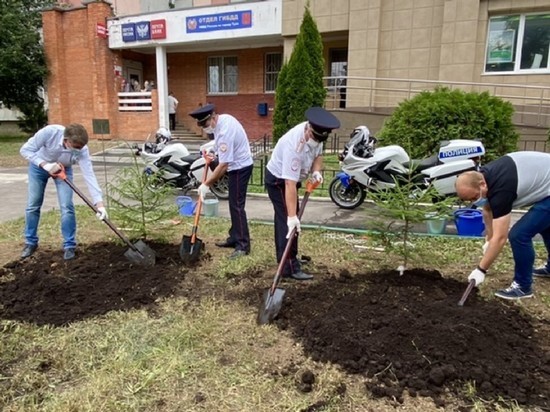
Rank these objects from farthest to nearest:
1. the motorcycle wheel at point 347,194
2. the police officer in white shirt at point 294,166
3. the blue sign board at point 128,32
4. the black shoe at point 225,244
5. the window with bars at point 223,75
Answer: the window with bars at point 223,75
the blue sign board at point 128,32
the motorcycle wheel at point 347,194
the black shoe at point 225,244
the police officer in white shirt at point 294,166

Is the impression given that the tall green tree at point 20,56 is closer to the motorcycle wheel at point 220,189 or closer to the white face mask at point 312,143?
the motorcycle wheel at point 220,189

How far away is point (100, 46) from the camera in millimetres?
16500

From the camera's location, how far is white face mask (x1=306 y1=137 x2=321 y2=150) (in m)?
3.69

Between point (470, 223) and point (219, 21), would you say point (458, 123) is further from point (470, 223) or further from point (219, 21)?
point (219, 21)

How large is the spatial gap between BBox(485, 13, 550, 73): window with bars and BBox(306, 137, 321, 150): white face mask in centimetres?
1036

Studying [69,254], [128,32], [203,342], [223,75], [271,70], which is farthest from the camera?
[223,75]

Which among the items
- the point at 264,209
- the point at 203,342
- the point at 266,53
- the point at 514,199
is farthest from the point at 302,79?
the point at 203,342

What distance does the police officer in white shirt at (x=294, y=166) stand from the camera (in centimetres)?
360

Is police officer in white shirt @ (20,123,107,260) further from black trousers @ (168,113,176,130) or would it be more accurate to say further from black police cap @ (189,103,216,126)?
black trousers @ (168,113,176,130)

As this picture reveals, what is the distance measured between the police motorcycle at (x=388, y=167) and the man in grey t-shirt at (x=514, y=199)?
2.34 meters

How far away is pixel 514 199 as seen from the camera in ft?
10.6

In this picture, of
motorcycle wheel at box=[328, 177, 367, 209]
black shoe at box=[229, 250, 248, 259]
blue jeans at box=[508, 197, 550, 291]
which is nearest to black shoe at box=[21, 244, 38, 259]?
black shoe at box=[229, 250, 248, 259]

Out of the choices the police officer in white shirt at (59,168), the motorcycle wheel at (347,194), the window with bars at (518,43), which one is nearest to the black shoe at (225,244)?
the police officer in white shirt at (59,168)

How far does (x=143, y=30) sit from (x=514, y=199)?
15495 mm
